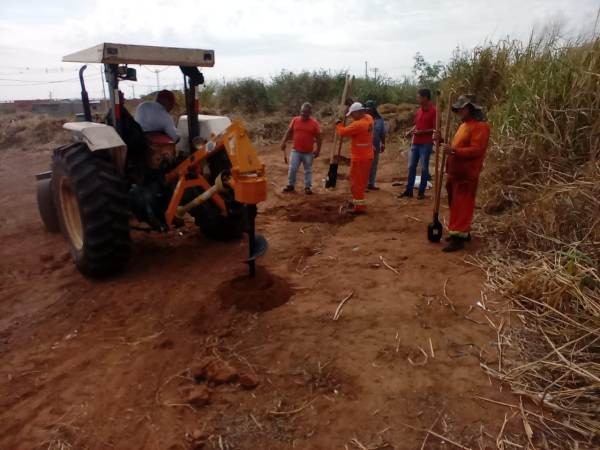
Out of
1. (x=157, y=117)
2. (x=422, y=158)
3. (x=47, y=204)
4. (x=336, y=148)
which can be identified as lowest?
(x=47, y=204)

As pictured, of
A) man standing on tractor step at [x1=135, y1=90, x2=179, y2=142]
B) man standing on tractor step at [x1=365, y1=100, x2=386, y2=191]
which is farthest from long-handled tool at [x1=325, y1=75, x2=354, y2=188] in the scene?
man standing on tractor step at [x1=135, y1=90, x2=179, y2=142]

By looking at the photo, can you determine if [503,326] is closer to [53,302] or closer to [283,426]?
[283,426]

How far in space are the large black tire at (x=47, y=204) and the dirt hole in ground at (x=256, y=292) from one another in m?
3.06

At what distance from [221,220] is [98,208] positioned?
139 cm

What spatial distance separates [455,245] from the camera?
493cm

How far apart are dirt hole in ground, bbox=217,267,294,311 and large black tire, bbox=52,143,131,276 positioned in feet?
3.46

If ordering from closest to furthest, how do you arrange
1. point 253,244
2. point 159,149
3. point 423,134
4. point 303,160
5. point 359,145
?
point 253,244, point 159,149, point 359,145, point 423,134, point 303,160

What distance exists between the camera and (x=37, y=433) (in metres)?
2.56

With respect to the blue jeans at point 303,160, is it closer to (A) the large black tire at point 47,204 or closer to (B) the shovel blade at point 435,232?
(B) the shovel blade at point 435,232

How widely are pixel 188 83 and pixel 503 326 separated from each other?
3833mm

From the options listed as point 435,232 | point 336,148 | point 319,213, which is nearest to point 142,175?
point 319,213

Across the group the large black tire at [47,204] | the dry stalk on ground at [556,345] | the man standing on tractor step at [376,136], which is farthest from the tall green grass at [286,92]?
the dry stalk on ground at [556,345]

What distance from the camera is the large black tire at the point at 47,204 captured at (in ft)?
19.5

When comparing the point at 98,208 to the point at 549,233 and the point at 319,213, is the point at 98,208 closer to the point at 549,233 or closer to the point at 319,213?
the point at 319,213
